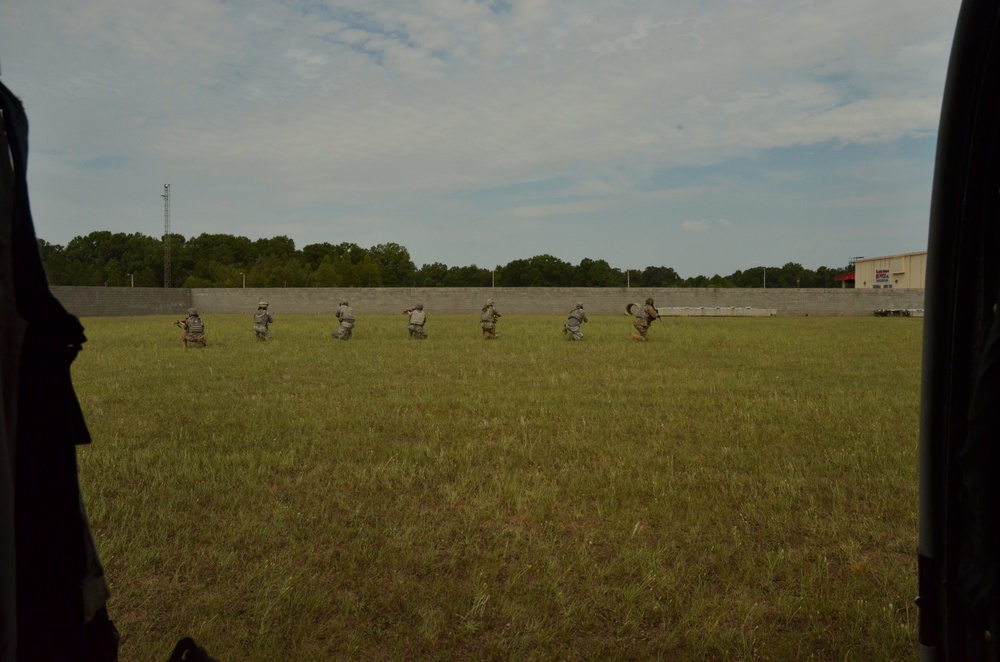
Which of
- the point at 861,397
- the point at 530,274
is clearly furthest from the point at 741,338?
the point at 530,274

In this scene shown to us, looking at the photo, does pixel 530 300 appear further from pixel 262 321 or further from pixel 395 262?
pixel 395 262

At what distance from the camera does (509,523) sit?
4641 mm

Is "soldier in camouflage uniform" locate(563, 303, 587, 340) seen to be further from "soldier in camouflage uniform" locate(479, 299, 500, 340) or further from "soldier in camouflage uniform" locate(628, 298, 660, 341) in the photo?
"soldier in camouflage uniform" locate(479, 299, 500, 340)

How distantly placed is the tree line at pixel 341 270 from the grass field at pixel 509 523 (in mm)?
64349

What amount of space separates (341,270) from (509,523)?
8572 centimetres

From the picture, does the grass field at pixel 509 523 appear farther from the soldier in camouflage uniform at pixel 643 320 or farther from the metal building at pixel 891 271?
the metal building at pixel 891 271

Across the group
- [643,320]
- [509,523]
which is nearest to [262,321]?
[643,320]

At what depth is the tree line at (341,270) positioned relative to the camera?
7075 centimetres

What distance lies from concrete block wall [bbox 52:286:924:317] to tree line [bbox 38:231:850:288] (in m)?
15.8

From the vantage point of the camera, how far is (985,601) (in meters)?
1.38

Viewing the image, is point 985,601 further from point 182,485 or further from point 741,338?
point 741,338

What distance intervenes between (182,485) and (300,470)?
88 centimetres

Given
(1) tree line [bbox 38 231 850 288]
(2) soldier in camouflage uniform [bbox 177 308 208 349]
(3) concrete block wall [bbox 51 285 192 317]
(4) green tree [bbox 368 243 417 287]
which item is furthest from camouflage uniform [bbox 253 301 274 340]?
(4) green tree [bbox 368 243 417 287]

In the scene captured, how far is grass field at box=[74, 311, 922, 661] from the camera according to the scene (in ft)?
10.7
